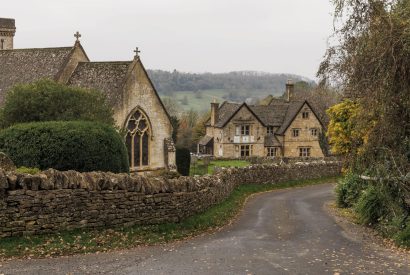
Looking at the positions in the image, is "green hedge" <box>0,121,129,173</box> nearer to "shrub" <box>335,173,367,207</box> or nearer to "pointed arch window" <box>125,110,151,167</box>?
"shrub" <box>335,173,367,207</box>

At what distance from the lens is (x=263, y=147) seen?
72.2m

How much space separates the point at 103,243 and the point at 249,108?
5903 cm

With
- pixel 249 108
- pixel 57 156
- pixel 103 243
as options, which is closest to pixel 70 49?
pixel 57 156

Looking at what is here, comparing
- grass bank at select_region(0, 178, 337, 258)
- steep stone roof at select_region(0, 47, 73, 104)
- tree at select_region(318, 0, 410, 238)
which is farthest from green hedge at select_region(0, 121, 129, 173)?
steep stone roof at select_region(0, 47, 73, 104)

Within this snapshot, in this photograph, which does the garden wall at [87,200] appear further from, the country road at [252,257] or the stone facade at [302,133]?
the stone facade at [302,133]

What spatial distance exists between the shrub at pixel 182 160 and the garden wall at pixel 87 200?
22.2 meters

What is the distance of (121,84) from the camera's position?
113 feet

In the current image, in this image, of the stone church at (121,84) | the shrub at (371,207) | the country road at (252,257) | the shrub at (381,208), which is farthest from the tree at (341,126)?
the stone church at (121,84)

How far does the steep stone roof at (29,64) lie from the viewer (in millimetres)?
35812

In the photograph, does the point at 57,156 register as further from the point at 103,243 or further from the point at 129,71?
the point at 129,71

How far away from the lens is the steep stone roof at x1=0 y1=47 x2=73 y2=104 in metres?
35.8

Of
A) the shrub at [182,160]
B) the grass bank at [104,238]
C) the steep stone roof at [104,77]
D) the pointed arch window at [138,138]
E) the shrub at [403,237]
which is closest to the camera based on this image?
the grass bank at [104,238]

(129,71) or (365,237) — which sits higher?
(129,71)

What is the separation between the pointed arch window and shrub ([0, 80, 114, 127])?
36.5 ft
